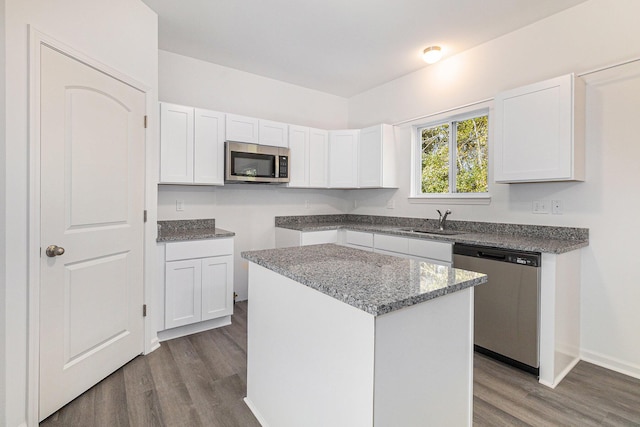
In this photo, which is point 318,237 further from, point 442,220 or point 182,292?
point 182,292

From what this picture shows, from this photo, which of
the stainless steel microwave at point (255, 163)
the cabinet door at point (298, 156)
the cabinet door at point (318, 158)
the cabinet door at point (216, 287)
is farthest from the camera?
the cabinet door at point (318, 158)

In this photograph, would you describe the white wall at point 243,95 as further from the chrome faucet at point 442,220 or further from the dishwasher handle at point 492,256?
the dishwasher handle at point 492,256

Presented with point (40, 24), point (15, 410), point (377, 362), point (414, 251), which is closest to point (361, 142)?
point (414, 251)

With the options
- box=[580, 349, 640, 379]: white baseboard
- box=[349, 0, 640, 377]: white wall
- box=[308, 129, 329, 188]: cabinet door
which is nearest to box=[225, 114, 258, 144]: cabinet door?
box=[308, 129, 329, 188]: cabinet door

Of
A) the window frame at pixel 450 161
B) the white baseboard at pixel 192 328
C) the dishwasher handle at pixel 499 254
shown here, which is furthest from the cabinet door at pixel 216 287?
the window frame at pixel 450 161

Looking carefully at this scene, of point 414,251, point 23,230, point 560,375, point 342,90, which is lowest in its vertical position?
point 560,375

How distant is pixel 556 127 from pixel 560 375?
5.84 feet

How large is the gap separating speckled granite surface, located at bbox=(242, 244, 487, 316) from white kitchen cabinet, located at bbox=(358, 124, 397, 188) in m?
2.28

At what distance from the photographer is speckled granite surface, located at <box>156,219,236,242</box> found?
2744 millimetres

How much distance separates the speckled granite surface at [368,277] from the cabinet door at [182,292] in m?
1.28

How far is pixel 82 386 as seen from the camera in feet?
6.33

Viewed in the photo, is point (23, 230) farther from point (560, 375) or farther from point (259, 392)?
point (560, 375)

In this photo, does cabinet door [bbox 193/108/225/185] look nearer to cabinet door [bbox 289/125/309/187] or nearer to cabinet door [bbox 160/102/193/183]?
cabinet door [bbox 160/102/193/183]

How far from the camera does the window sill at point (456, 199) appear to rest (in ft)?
10.1
